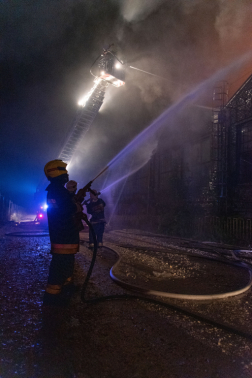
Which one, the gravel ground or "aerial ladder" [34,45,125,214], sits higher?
"aerial ladder" [34,45,125,214]

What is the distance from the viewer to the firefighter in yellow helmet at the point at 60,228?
2.84 meters

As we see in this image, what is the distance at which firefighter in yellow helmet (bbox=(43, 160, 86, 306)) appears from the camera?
2.84 m

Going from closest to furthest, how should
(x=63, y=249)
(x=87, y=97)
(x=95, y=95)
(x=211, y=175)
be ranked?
(x=63, y=249)
(x=95, y=95)
(x=87, y=97)
(x=211, y=175)

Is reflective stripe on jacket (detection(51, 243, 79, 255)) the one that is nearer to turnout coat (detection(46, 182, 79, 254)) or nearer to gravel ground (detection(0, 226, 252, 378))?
turnout coat (detection(46, 182, 79, 254))

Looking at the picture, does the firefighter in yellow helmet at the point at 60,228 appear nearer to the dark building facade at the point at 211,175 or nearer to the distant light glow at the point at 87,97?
the dark building facade at the point at 211,175

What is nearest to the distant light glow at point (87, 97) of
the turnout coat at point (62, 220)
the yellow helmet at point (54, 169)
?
the yellow helmet at point (54, 169)

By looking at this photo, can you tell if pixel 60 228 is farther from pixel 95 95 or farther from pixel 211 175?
pixel 211 175

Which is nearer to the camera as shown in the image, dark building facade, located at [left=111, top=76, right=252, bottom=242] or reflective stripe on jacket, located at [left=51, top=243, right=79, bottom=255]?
reflective stripe on jacket, located at [left=51, top=243, right=79, bottom=255]

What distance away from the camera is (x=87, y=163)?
17.1 m

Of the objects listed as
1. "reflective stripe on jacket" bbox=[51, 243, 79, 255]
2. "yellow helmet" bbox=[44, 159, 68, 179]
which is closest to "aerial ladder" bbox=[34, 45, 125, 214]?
"yellow helmet" bbox=[44, 159, 68, 179]

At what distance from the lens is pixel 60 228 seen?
9.57 ft

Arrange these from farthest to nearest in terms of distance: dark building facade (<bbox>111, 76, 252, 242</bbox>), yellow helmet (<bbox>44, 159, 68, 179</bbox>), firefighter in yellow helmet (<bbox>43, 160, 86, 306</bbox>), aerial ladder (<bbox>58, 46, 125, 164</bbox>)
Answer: dark building facade (<bbox>111, 76, 252, 242</bbox>) → aerial ladder (<bbox>58, 46, 125, 164</bbox>) → yellow helmet (<bbox>44, 159, 68, 179</bbox>) → firefighter in yellow helmet (<bbox>43, 160, 86, 306</bbox>)

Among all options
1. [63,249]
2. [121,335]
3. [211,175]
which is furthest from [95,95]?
[121,335]

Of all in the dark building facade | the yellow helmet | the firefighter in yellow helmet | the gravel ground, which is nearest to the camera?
the gravel ground
